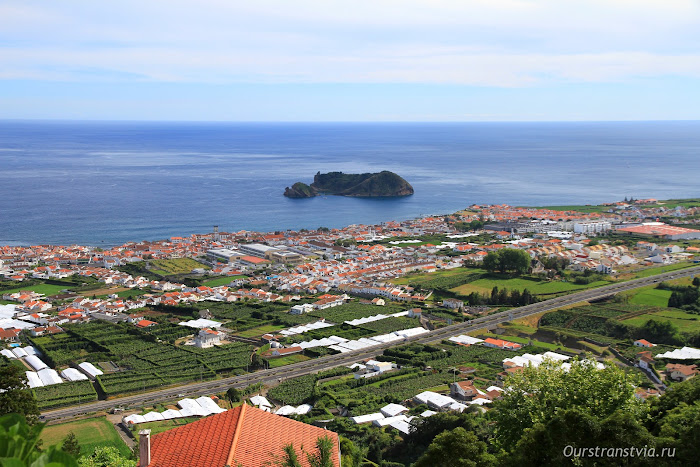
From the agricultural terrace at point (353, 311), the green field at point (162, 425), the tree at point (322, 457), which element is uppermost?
the tree at point (322, 457)

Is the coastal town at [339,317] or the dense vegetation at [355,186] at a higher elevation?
the dense vegetation at [355,186]

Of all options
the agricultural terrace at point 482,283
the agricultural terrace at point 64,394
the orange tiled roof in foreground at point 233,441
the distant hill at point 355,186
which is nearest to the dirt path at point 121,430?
the agricultural terrace at point 64,394

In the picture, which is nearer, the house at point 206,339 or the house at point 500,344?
the house at point 500,344

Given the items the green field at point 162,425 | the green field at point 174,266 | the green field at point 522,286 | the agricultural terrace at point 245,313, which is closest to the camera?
the green field at point 162,425

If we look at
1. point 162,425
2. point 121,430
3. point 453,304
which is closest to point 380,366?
point 162,425

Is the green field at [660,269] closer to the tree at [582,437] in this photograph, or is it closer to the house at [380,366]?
the house at [380,366]

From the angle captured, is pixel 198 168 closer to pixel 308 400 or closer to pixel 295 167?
pixel 295 167
